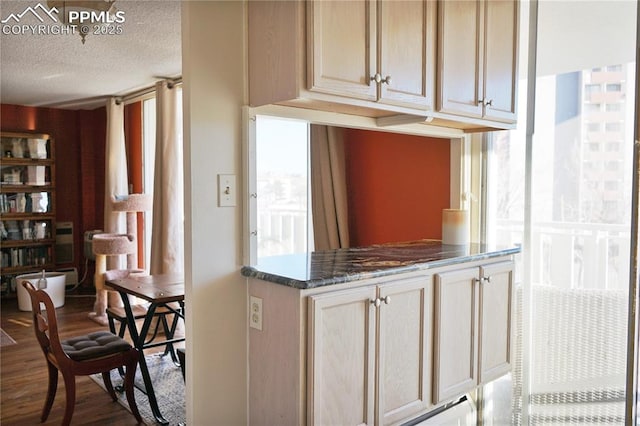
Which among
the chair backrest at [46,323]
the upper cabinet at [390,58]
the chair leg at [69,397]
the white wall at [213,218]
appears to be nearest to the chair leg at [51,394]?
the chair backrest at [46,323]

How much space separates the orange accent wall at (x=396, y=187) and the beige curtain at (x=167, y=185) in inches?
94.6

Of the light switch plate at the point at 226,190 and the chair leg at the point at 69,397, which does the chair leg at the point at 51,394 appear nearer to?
the chair leg at the point at 69,397

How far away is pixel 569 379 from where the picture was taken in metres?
2.79

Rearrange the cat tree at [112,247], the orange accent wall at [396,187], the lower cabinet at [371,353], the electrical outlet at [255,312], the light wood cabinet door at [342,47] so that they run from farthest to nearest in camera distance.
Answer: the cat tree at [112,247]
the orange accent wall at [396,187]
the electrical outlet at [255,312]
the lower cabinet at [371,353]
the light wood cabinet door at [342,47]

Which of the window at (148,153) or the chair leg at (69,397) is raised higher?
the window at (148,153)

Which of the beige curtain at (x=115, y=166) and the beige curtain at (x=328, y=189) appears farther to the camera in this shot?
the beige curtain at (x=115, y=166)

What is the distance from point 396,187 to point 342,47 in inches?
49.3

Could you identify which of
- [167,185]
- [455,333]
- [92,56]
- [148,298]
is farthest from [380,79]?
[167,185]

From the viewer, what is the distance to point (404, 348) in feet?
7.19

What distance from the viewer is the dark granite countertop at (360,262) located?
1.89m

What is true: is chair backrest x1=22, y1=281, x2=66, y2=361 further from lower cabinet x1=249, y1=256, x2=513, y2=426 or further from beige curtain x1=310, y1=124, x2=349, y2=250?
beige curtain x1=310, y1=124, x2=349, y2=250

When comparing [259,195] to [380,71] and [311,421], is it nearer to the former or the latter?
[380,71]

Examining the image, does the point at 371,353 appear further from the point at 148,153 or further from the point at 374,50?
the point at 148,153

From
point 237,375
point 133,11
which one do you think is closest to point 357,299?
point 237,375
